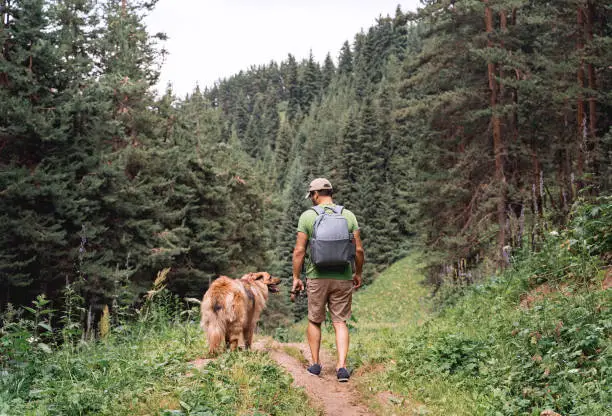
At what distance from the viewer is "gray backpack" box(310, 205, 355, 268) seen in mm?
5660

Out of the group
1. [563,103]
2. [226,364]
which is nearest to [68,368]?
[226,364]

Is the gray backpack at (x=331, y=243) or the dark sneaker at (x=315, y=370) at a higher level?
the gray backpack at (x=331, y=243)

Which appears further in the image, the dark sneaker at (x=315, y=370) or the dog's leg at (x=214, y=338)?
the dark sneaker at (x=315, y=370)

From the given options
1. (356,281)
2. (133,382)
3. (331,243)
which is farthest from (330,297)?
(133,382)

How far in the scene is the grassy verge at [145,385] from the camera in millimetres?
4141

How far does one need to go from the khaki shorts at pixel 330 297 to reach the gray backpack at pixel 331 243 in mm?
283

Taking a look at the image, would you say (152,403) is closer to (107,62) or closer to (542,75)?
(542,75)

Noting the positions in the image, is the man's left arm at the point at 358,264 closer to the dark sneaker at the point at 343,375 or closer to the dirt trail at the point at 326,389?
the dark sneaker at the point at 343,375

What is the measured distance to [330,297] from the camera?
6070 millimetres

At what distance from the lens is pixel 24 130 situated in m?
13.6

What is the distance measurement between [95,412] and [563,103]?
14.7 m

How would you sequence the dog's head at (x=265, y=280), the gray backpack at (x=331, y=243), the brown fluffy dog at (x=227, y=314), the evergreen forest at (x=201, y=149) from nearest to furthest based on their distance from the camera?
the gray backpack at (x=331, y=243) → the brown fluffy dog at (x=227, y=314) → the dog's head at (x=265, y=280) → the evergreen forest at (x=201, y=149)

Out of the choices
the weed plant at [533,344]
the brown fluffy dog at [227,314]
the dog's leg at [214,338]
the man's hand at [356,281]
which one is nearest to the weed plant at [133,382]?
the dog's leg at [214,338]

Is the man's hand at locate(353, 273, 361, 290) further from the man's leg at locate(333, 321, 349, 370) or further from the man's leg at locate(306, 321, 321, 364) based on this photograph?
the man's leg at locate(306, 321, 321, 364)
